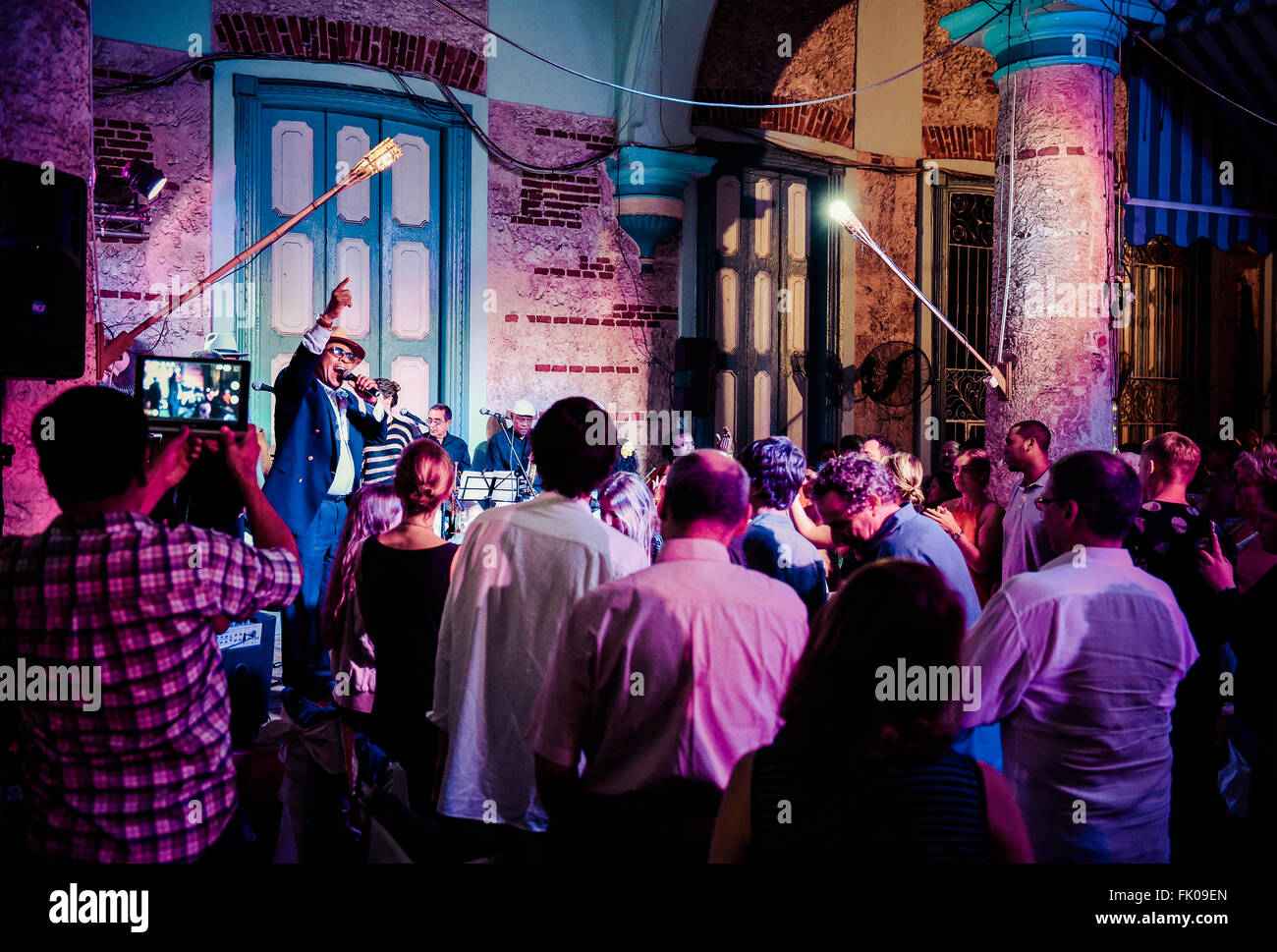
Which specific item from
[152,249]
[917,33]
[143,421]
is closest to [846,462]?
[143,421]

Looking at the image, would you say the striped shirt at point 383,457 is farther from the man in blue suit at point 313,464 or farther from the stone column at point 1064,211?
the stone column at point 1064,211

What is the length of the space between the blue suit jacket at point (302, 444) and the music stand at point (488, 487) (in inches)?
93.7

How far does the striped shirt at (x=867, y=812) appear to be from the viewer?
1.53m

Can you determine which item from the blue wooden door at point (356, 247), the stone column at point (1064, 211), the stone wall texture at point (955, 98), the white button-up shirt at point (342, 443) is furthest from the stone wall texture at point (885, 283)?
the white button-up shirt at point (342, 443)

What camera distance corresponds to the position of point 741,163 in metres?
9.88

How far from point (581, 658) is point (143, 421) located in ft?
2.97

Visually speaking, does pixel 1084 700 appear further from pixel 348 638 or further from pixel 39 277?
pixel 39 277

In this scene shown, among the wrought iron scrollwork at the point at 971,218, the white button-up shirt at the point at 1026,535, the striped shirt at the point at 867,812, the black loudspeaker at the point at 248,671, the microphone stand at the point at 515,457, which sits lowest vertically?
the black loudspeaker at the point at 248,671

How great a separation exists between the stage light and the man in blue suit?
2.33 meters

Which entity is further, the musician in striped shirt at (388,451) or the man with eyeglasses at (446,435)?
the man with eyeglasses at (446,435)

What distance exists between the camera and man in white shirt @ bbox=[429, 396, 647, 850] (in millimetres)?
2480

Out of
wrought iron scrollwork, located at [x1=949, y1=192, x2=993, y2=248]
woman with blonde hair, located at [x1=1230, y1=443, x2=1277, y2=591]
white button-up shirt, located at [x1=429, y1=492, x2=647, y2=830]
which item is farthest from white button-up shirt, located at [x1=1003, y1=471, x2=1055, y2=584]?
wrought iron scrollwork, located at [x1=949, y1=192, x2=993, y2=248]

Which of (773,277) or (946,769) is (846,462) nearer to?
(946,769)

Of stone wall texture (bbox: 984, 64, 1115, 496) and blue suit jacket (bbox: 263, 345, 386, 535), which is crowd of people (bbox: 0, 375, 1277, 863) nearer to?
blue suit jacket (bbox: 263, 345, 386, 535)
